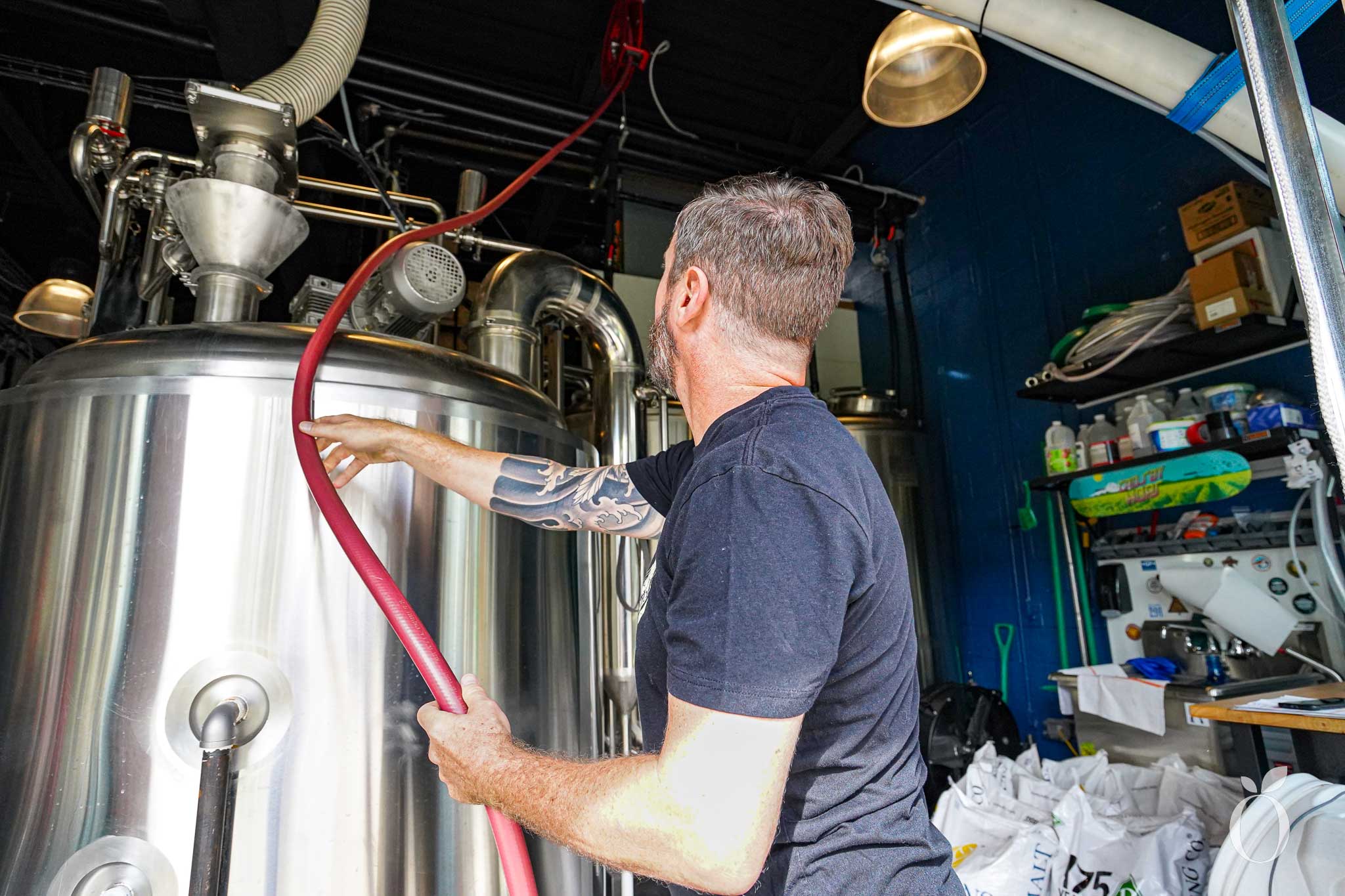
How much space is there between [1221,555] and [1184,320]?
2.58ft

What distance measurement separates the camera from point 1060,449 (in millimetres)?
2793

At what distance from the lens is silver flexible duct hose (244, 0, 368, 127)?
62.6 inches

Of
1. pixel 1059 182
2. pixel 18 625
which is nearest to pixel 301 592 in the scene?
pixel 18 625

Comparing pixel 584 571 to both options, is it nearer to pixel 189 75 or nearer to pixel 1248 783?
pixel 1248 783

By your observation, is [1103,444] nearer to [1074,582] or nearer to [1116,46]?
[1074,582]

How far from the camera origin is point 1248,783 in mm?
1660

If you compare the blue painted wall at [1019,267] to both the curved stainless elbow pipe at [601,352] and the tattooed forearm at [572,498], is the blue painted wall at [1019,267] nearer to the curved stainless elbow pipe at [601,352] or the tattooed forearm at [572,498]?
the curved stainless elbow pipe at [601,352]

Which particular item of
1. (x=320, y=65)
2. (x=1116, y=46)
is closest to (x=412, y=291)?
(x=320, y=65)

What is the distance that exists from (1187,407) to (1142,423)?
13 cm

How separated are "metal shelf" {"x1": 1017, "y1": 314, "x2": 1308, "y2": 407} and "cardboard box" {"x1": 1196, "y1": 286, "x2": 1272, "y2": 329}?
18 millimetres

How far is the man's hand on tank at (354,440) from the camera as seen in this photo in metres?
1.04

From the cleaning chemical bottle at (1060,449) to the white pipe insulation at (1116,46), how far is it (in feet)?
5.31

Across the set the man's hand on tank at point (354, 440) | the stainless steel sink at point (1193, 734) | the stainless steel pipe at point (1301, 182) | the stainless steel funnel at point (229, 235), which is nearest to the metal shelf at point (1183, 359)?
the stainless steel sink at point (1193, 734)

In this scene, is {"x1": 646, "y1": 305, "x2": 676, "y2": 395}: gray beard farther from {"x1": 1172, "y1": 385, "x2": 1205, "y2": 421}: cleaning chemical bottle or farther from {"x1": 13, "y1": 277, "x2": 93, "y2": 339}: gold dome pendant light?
{"x1": 13, "y1": 277, "x2": 93, "y2": 339}: gold dome pendant light
